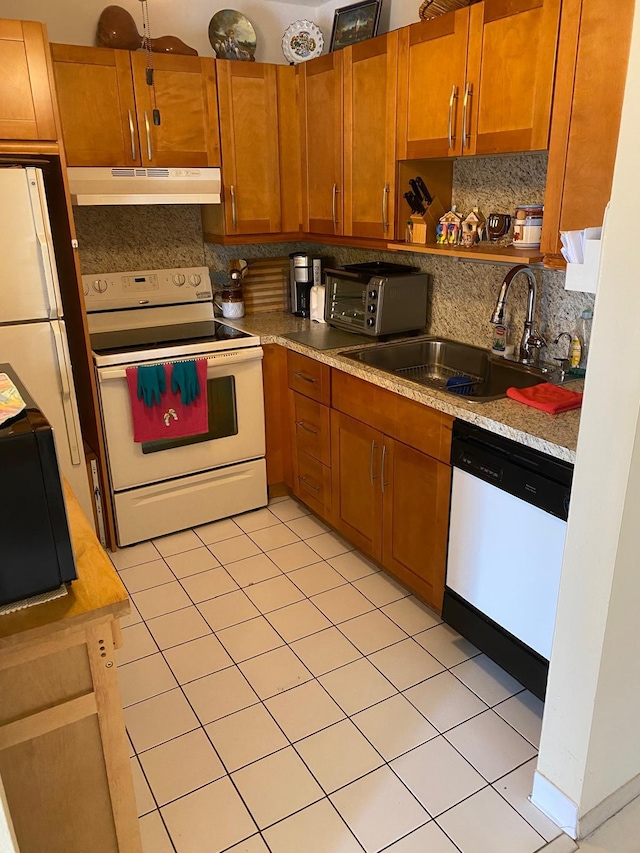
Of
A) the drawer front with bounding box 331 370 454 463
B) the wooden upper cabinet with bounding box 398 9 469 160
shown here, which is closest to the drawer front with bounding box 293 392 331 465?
the drawer front with bounding box 331 370 454 463

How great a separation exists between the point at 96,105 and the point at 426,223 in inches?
59.0

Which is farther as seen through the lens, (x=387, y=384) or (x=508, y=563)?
(x=387, y=384)

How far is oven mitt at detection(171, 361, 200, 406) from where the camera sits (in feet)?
9.37

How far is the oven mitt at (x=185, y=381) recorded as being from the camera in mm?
2855

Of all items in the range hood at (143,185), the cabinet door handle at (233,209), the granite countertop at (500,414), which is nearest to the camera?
the granite countertop at (500,414)

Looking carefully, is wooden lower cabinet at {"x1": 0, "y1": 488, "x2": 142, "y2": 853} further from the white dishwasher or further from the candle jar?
the candle jar

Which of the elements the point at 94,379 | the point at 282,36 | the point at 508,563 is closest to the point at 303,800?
the point at 508,563

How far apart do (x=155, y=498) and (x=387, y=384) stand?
4.27 feet

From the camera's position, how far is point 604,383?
1.36 meters

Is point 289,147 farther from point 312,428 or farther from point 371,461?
point 371,461

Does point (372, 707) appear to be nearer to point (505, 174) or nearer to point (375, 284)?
point (375, 284)

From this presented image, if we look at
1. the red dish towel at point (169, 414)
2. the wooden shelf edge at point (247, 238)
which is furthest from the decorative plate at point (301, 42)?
the red dish towel at point (169, 414)

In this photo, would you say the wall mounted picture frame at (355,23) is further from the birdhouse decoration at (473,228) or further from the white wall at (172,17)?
the birdhouse decoration at (473,228)

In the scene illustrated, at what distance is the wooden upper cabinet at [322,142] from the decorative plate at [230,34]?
313 mm
